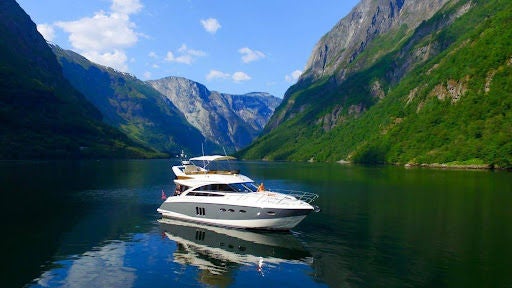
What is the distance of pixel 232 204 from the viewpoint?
43344 mm

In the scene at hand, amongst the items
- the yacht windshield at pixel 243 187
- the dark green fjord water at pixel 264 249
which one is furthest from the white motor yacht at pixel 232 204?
the dark green fjord water at pixel 264 249

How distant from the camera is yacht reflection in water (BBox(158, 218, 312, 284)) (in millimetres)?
31750

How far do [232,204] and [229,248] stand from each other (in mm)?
7313

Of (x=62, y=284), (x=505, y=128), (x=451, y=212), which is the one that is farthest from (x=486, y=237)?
(x=505, y=128)

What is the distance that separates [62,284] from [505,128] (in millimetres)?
199490

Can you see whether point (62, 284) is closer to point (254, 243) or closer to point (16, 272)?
point (16, 272)

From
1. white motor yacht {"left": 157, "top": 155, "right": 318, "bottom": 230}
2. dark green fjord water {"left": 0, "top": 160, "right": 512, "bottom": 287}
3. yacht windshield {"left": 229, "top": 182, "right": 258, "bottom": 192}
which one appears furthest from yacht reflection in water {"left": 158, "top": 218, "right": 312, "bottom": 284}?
yacht windshield {"left": 229, "top": 182, "right": 258, "bottom": 192}

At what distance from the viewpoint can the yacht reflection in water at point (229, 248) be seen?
104 ft

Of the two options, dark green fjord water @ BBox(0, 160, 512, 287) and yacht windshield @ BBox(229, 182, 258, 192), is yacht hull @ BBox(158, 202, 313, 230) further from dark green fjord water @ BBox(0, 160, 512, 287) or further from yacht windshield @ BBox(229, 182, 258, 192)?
yacht windshield @ BBox(229, 182, 258, 192)

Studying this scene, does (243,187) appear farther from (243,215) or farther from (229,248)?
(229,248)

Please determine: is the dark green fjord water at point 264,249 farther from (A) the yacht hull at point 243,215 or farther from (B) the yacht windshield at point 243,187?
(B) the yacht windshield at point 243,187

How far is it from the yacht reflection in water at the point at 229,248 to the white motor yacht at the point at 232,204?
3.47 ft

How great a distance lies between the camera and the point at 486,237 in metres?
40.0

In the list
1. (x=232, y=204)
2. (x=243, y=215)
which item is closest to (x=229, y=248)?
(x=243, y=215)
